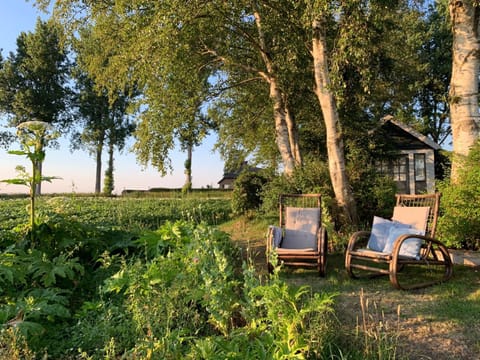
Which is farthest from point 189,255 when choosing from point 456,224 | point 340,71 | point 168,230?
point 340,71

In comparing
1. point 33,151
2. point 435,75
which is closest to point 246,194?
point 33,151

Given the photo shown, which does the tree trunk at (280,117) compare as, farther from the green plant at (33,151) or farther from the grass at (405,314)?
the green plant at (33,151)

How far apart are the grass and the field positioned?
1 cm

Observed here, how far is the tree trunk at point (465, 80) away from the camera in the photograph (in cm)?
626

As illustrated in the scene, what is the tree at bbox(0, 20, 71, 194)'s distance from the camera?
28.0 metres

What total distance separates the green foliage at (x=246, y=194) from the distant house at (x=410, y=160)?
8.39m

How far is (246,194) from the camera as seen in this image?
10.8 metres

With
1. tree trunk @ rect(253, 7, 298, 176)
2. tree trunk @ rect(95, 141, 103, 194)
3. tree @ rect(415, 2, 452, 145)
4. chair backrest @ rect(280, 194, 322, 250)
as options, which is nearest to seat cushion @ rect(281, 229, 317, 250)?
chair backrest @ rect(280, 194, 322, 250)

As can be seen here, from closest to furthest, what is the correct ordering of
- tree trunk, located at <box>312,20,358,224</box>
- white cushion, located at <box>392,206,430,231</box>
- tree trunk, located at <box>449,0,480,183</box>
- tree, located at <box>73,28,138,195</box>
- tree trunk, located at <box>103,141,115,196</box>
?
white cushion, located at <box>392,206,430,231</box>
tree trunk, located at <box>449,0,480,183</box>
tree trunk, located at <box>312,20,358,224</box>
tree trunk, located at <box>103,141,115,196</box>
tree, located at <box>73,28,138,195</box>

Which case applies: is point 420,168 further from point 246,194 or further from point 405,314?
point 405,314

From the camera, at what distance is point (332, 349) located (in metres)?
2.43

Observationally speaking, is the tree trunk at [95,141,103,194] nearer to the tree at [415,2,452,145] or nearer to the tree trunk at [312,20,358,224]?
the tree at [415,2,452,145]

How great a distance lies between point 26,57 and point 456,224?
1305 inches

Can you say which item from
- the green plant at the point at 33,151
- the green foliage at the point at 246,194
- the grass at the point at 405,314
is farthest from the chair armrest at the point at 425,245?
the green foliage at the point at 246,194
